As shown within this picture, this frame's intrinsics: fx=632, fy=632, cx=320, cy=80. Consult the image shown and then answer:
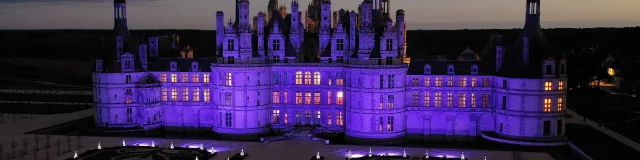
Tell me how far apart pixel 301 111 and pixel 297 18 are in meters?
7.79

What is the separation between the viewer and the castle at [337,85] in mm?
48000

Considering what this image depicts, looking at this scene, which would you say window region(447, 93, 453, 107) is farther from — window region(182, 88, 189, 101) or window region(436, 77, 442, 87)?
window region(182, 88, 189, 101)

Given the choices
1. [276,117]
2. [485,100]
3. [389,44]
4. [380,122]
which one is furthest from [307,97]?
[485,100]

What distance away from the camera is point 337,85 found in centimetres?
5188

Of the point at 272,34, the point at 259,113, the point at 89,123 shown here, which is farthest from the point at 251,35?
the point at 89,123

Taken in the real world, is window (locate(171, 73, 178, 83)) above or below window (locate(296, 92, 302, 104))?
above

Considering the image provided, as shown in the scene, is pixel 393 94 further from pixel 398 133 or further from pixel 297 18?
pixel 297 18

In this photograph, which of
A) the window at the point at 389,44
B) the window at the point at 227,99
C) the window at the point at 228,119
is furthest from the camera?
the window at the point at 228,119

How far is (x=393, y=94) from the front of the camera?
162ft

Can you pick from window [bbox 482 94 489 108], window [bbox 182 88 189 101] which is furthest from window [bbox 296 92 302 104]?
window [bbox 482 94 489 108]

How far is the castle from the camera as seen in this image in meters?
48.0

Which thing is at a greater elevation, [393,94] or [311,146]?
[393,94]

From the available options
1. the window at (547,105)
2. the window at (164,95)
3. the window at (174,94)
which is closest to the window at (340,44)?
the window at (174,94)

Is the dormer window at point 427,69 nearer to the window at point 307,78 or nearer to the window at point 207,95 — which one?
the window at point 307,78
